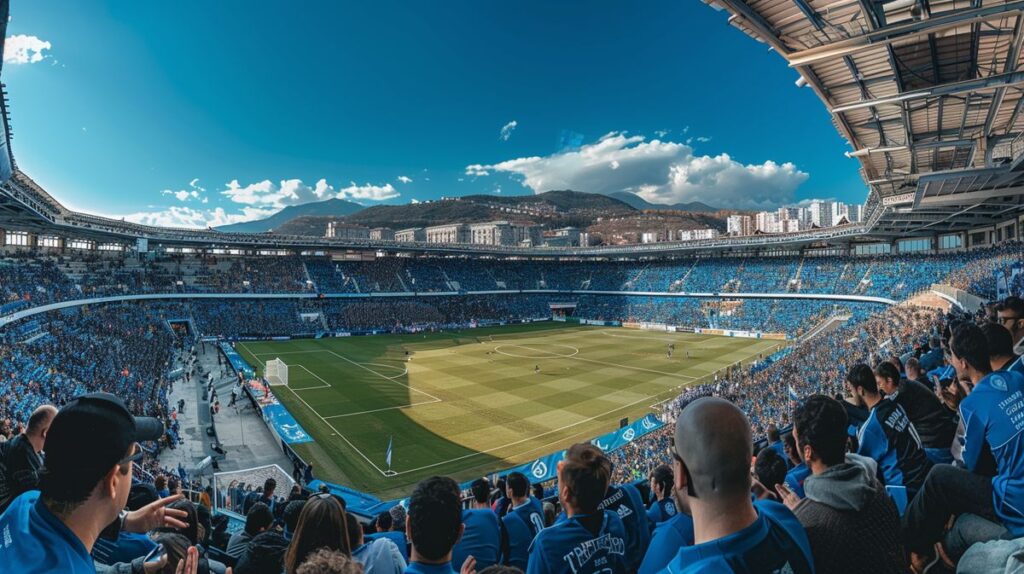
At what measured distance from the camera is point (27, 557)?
1.96 m

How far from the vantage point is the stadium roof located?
832 cm

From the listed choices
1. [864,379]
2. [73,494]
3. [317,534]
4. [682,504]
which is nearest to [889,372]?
[864,379]

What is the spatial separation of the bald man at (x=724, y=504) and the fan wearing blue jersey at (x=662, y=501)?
344 centimetres

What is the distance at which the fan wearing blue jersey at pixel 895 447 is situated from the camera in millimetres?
4227

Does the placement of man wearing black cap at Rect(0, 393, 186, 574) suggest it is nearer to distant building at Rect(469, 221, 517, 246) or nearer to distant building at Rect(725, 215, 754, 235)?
distant building at Rect(725, 215, 754, 235)

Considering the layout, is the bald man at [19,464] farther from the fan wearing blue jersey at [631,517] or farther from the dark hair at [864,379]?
the dark hair at [864,379]

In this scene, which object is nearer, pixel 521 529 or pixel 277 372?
pixel 521 529

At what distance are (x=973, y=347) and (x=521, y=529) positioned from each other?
4370 millimetres

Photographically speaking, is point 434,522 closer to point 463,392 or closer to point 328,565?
point 328,565

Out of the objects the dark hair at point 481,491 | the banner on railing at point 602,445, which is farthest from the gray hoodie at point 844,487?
the banner on railing at point 602,445

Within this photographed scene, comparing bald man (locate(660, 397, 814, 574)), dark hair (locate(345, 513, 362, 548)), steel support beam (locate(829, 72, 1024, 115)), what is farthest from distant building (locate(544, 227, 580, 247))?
bald man (locate(660, 397, 814, 574))

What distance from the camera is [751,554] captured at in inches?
78.0

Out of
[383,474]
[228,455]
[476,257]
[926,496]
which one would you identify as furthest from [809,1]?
[476,257]

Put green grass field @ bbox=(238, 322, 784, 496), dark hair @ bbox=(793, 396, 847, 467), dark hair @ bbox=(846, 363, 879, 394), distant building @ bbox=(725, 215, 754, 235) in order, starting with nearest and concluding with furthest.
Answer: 1. dark hair @ bbox=(793, 396, 847, 467)
2. dark hair @ bbox=(846, 363, 879, 394)
3. green grass field @ bbox=(238, 322, 784, 496)
4. distant building @ bbox=(725, 215, 754, 235)
